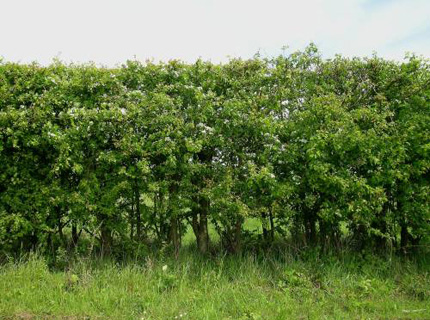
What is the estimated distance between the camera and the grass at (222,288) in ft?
15.5

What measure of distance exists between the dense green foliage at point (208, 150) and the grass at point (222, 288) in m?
0.49

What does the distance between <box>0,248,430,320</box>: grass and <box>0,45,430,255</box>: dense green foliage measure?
0.49 metres

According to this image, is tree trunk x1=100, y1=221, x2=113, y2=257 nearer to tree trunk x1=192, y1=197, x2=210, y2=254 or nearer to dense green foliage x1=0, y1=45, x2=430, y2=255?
dense green foliage x1=0, y1=45, x2=430, y2=255

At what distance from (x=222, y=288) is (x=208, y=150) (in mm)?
1953

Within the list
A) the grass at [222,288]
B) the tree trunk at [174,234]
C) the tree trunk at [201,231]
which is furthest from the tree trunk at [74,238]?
the tree trunk at [201,231]

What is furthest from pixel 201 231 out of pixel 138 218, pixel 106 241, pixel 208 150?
pixel 106 241

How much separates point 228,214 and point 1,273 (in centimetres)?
308

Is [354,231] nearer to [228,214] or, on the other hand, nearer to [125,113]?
A: [228,214]

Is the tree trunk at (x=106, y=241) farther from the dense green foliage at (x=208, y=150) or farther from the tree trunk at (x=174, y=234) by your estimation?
the tree trunk at (x=174, y=234)

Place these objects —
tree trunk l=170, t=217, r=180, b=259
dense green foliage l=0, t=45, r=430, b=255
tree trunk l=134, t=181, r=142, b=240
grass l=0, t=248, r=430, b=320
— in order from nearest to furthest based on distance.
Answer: grass l=0, t=248, r=430, b=320
dense green foliage l=0, t=45, r=430, b=255
tree trunk l=134, t=181, r=142, b=240
tree trunk l=170, t=217, r=180, b=259

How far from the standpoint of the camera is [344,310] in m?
4.89

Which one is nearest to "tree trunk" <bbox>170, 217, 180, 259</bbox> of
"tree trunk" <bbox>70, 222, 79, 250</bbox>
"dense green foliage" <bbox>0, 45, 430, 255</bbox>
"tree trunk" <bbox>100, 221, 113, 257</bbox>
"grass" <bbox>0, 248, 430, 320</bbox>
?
"dense green foliage" <bbox>0, 45, 430, 255</bbox>

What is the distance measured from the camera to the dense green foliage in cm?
585

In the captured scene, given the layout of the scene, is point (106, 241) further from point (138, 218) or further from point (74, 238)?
point (138, 218)
